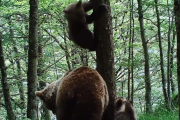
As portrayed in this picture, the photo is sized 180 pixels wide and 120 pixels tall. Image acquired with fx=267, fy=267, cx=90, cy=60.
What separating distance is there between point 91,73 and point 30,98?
4.46m

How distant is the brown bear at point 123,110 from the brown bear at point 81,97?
1.09 m

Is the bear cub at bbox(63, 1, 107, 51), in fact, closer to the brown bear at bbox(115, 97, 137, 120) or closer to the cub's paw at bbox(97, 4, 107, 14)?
the cub's paw at bbox(97, 4, 107, 14)

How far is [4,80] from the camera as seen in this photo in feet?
30.1

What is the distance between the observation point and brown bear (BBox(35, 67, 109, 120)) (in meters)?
3.77

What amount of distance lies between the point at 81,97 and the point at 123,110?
65.1 inches

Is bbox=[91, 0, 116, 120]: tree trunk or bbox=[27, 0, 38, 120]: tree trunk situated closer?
bbox=[91, 0, 116, 120]: tree trunk

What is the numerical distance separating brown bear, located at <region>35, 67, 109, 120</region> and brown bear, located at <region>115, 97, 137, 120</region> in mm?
1089

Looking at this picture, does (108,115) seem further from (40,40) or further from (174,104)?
(40,40)

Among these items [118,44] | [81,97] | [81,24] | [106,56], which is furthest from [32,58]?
[118,44]

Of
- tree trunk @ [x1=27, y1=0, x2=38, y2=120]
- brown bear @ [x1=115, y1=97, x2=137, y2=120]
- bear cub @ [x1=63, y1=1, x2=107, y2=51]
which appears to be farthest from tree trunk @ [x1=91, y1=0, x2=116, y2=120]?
tree trunk @ [x1=27, y1=0, x2=38, y2=120]

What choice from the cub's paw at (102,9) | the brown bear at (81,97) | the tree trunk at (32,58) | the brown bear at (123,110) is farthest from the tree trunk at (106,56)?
the tree trunk at (32,58)

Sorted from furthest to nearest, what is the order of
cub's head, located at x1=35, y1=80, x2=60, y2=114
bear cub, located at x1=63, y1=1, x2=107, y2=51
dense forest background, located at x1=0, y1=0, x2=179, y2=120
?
dense forest background, located at x1=0, y1=0, x2=179, y2=120
bear cub, located at x1=63, y1=1, x2=107, y2=51
cub's head, located at x1=35, y1=80, x2=60, y2=114

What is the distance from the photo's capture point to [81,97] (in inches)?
148

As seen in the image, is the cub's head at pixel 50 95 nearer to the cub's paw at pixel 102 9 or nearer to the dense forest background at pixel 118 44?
the cub's paw at pixel 102 9
